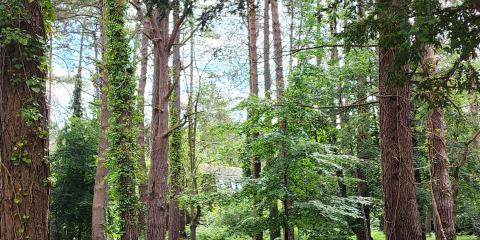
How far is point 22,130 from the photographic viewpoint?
4078 millimetres

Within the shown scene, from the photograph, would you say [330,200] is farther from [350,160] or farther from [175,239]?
[175,239]

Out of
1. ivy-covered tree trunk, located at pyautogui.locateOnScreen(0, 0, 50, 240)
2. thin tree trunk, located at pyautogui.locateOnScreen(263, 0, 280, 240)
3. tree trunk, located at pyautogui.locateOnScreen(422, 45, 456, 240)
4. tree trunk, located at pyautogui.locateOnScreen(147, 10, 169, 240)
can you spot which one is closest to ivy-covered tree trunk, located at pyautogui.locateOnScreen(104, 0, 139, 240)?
tree trunk, located at pyautogui.locateOnScreen(147, 10, 169, 240)

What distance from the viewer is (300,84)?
7.87 meters

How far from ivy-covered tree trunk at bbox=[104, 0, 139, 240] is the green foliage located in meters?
4.31

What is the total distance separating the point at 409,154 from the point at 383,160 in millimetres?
321

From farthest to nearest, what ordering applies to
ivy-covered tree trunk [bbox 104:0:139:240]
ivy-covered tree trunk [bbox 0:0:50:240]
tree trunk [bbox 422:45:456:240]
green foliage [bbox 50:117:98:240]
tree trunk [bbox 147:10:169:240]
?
green foliage [bbox 50:117:98:240]
ivy-covered tree trunk [bbox 104:0:139:240]
tree trunk [bbox 422:45:456:240]
tree trunk [bbox 147:10:169:240]
ivy-covered tree trunk [bbox 0:0:50:240]

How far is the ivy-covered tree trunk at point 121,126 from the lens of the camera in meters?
8.45

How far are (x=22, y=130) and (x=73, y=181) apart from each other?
947 cm

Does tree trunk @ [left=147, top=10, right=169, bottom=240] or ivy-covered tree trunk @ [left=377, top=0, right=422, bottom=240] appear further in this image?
tree trunk @ [left=147, top=10, right=169, bottom=240]

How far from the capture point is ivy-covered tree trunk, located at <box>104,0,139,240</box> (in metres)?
8.45

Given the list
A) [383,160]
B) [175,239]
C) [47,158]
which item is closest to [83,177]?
[175,239]

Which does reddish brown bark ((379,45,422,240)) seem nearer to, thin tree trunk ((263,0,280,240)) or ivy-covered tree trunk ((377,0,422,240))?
ivy-covered tree trunk ((377,0,422,240))

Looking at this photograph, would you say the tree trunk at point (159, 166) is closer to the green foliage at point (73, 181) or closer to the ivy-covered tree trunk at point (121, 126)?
the ivy-covered tree trunk at point (121, 126)

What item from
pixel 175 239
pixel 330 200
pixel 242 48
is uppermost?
pixel 242 48
